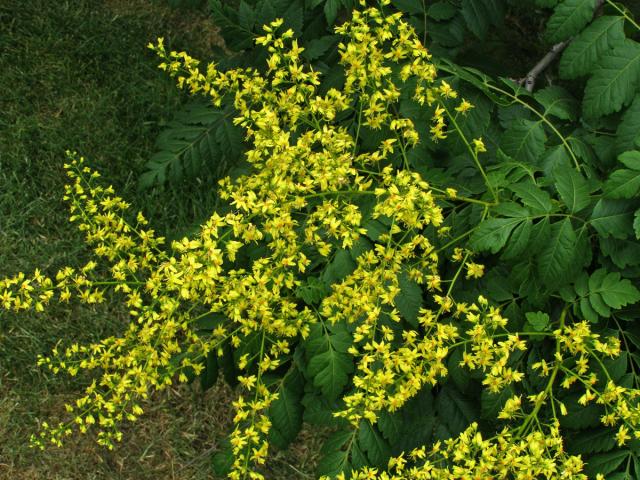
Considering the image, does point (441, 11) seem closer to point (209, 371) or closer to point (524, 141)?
point (524, 141)

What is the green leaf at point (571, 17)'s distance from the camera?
232cm

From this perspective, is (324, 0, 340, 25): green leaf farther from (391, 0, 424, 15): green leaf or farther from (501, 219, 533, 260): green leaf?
(501, 219, 533, 260): green leaf


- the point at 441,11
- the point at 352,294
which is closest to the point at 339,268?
the point at 352,294

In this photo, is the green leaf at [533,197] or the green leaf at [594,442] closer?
the green leaf at [533,197]

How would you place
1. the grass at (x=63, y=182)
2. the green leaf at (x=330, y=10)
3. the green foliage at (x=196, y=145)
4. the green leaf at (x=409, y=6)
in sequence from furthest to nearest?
the grass at (x=63, y=182) < the green foliage at (x=196, y=145) < the green leaf at (x=409, y=6) < the green leaf at (x=330, y=10)

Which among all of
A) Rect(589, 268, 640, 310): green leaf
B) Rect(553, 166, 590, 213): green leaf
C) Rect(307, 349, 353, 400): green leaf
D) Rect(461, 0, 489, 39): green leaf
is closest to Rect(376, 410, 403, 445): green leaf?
Rect(307, 349, 353, 400): green leaf

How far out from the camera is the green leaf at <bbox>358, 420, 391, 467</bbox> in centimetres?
235

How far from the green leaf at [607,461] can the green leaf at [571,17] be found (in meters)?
1.17

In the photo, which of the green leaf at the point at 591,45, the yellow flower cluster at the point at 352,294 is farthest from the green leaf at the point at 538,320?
the green leaf at the point at 591,45

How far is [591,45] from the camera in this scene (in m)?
2.33

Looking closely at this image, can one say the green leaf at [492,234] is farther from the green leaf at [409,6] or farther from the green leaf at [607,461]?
the green leaf at [409,6]

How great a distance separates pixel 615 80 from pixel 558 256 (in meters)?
0.55

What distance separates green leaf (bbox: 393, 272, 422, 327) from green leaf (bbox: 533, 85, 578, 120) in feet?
2.20

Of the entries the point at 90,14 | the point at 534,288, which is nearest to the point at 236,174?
the point at 534,288
